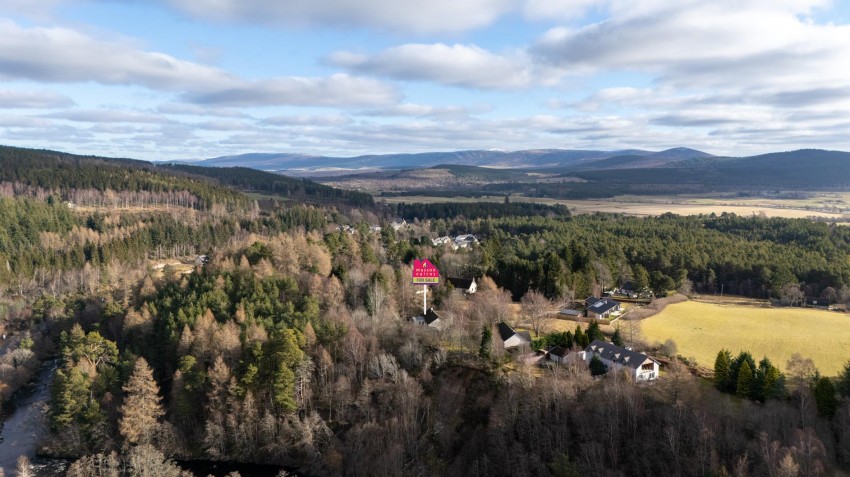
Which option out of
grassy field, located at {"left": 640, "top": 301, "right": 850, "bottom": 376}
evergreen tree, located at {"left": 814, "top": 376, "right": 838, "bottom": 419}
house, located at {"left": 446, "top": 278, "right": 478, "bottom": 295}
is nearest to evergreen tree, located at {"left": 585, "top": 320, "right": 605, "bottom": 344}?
grassy field, located at {"left": 640, "top": 301, "right": 850, "bottom": 376}

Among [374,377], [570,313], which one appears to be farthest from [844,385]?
[374,377]

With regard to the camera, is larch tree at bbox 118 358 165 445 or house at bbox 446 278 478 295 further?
house at bbox 446 278 478 295

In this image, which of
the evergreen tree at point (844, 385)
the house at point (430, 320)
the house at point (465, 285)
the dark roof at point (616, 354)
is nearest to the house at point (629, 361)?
the dark roof at point (616, 354)

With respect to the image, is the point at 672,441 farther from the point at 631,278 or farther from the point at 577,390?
the point at 631,278

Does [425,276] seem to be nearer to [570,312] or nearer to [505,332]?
[505,332]

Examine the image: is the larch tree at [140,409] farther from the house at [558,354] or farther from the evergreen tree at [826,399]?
the evergreen tree at [826,399]

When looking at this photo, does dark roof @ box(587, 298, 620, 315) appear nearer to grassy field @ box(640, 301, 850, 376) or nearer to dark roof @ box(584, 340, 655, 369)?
grassy field @ box(640, 301, 850, 376)
